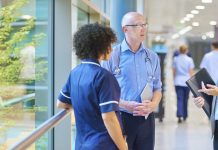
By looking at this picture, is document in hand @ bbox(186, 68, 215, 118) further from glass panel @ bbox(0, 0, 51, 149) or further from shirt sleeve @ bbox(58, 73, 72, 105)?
glass panel @ bbox(0, 0, 51, 149)

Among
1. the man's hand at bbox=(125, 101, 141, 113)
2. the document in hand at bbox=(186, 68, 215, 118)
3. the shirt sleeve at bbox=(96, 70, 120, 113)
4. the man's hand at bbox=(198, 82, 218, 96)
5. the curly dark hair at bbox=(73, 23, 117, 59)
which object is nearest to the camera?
the shirt sleeve at bbox=(96, 70, 120, 113)

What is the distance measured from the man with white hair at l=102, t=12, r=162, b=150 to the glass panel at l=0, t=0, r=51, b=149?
2.97 feet

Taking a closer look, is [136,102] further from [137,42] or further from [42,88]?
[42,88]

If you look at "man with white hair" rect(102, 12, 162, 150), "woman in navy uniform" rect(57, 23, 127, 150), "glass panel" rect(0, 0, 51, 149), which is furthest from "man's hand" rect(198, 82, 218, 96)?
"glass panel" rect(0, 0, 51, 149)

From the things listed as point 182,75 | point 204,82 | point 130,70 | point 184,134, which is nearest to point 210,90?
point 204,82

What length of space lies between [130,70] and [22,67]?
1.29 meters

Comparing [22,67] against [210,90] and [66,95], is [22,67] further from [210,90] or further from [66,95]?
[210,90]

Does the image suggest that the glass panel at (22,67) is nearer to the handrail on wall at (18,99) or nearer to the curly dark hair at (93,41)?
the handrail on wall at (18,99)

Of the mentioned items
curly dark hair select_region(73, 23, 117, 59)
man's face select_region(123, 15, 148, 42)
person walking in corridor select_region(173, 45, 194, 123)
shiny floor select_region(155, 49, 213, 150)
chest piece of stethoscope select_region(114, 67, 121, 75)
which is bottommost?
shiny floor select_region(155, 49, 213, 150)

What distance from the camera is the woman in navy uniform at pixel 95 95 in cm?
223

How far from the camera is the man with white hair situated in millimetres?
3027

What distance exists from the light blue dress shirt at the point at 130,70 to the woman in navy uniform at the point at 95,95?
68 centimetres

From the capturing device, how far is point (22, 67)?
3920 mm

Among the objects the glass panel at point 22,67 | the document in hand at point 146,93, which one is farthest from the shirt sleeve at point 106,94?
the glass panel at point 22,67
